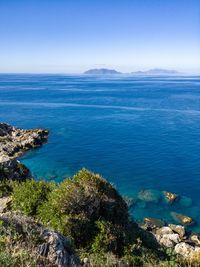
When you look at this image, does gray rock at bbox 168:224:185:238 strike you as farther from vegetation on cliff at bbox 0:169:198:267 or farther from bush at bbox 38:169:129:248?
bush at bbox 38:169:129:248

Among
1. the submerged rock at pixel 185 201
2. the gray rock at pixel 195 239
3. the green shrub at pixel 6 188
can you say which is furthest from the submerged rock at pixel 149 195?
the green shrub at pixel 6 188

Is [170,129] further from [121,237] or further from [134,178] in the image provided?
[121,237]

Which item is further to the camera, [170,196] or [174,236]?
[170,196]

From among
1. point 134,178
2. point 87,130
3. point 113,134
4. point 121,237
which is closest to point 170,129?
point 113,134

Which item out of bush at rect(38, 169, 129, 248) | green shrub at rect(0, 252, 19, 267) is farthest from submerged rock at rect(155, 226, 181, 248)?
green shrub at rect(0, 252, 19, 267)

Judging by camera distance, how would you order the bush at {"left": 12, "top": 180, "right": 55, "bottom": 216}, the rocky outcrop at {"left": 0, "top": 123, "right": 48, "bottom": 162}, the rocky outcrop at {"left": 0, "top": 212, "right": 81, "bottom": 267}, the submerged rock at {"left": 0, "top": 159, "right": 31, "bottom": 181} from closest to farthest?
the rocky outcrop at {"left": 0, "top": 212, "right": 81, "bottom": 267} < the bush at {"left": 12, "top": 180, "right": 55, "bottom": 216} < the submerged rock at {"left": 0, "top": 159, "right": 31, "bottom": 181} < the rocky outcrop at {"left": 0, "top": 123, "right": 48, "bottom": 162}

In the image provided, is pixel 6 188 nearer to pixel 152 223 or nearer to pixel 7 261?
pixel 152 223

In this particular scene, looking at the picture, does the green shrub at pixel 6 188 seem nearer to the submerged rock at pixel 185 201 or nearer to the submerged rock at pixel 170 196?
the submerged rock at pixel 170 196

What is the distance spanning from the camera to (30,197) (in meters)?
21.5

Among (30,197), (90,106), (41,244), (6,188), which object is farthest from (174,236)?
(90,106)

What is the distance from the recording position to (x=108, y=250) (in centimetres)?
1788

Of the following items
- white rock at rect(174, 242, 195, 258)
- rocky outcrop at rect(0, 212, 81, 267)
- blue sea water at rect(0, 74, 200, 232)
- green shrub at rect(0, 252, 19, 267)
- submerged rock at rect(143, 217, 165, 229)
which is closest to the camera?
green shrub at rect(0, 252, 19, 267)

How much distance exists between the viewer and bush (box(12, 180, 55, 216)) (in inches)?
824

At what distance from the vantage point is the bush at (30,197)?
68.6 ft
